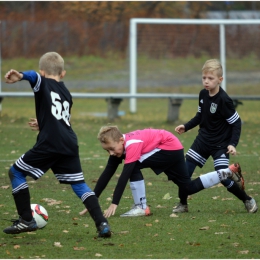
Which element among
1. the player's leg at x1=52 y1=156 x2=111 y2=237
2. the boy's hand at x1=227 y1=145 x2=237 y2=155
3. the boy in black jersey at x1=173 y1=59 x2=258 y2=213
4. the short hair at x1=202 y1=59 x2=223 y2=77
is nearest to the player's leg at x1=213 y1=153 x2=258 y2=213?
the boy in black jersey at x1=173 y1=59 x2=258 y2=213

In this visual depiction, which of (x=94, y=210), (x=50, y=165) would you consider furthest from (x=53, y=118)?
(x=94, y=210)

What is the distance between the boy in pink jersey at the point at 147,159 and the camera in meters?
6.55

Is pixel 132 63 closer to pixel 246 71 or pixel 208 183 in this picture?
pixel 246 71

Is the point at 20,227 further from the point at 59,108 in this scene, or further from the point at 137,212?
the point at 137,212

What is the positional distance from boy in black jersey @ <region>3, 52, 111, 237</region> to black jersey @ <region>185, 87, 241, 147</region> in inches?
72.1

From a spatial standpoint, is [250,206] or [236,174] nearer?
[236,174]

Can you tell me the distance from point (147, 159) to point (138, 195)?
1.39 ft

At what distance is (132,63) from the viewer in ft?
63.2

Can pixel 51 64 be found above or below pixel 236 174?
above

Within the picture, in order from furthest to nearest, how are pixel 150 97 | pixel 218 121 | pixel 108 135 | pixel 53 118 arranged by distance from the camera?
1. pixel 150 97
2. pixel 218 121
3. pixel 108 135
4. pixel 53 118

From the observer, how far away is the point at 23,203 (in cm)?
608

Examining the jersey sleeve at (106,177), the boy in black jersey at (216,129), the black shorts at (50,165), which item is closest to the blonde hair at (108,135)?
the jersey sleeve at (106,177)

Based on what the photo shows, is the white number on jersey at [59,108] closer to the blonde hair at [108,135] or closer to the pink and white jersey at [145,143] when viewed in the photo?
the blonde hair at [108,135]

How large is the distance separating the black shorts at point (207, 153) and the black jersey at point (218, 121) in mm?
49
